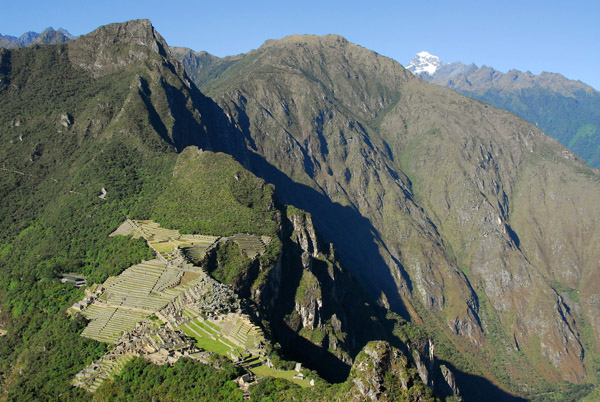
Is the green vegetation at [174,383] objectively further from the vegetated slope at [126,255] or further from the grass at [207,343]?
the grass at [207,343]

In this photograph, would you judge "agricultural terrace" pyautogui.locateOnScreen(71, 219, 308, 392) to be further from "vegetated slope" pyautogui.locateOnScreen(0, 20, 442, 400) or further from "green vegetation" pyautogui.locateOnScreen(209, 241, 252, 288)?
"vegetated slope" pyautogui.locateOnScreen(0, 20, 442, 400)

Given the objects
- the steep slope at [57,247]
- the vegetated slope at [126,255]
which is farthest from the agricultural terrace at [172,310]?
the steep slope at [57,247]

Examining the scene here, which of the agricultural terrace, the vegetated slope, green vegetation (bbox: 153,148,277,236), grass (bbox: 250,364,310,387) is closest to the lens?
grass (bbox: 250,364,310,387)

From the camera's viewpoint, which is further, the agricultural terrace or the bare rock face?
the agricultural terrace

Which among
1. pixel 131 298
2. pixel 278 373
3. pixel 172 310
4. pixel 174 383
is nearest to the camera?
pixel 174 383

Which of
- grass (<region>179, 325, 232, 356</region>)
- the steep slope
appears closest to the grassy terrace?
the steep slope

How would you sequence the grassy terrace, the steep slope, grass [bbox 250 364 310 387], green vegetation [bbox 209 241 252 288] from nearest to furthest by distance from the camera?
grass [bbox 250 364 310 387]
the steep slope
the grassy terrace
green vegetation [bbox 209 241 252 288]

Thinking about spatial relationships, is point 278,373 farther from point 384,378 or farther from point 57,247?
point 57,247

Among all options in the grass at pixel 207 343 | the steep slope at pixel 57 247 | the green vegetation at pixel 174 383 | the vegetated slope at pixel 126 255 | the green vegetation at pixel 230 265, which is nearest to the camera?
the green vegetation at pixel 174 383

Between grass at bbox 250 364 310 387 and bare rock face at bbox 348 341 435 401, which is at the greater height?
bare rock face at bbox 348 341 435 401

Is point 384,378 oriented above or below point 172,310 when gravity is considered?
above

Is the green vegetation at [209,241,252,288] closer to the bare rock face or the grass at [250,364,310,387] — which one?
the grass at [250,364,310,387]

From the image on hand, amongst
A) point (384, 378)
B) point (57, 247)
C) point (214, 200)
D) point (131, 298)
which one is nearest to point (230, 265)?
point (131, 298)

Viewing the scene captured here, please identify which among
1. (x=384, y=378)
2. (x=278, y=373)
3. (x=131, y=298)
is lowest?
(x=131, y=298)
